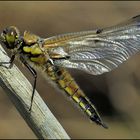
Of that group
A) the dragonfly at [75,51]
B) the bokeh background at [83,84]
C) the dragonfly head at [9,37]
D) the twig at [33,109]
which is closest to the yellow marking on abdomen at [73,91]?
the dragonfly at [75,51]

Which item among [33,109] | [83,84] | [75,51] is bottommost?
[83,84]

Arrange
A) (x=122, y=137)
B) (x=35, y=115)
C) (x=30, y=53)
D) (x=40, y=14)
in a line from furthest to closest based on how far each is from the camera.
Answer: (x=40, y=14), (x=122, y=137), (x=30, y=53), (x=35, y=115)

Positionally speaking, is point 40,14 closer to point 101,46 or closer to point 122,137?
point 122,137

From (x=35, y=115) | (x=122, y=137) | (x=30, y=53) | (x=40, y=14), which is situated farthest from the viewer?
(x=40, y=14)

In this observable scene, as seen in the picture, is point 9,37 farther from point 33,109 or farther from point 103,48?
point 33,109

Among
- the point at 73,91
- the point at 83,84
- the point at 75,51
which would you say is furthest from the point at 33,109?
the point at 83,84

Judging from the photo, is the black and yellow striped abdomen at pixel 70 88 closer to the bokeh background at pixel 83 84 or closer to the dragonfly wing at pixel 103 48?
the dragonfly wing at pixel 103 48

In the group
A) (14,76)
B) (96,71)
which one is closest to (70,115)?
(96,71)

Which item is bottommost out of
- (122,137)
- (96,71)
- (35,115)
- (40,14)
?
(122,137)
